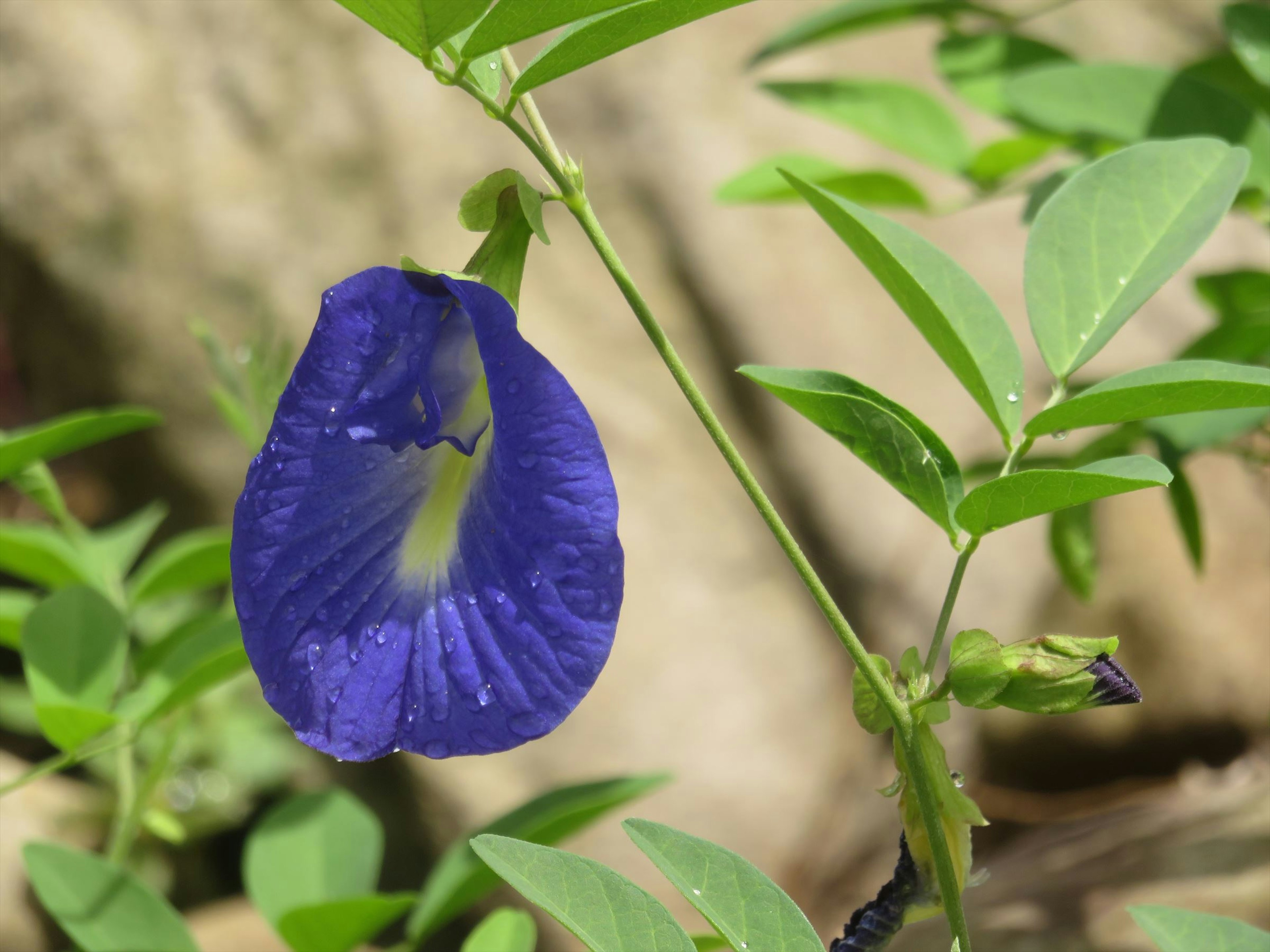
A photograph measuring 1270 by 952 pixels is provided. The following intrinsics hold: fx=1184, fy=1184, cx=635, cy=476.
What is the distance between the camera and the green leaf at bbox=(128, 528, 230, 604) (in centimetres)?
101

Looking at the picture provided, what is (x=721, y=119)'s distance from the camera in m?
2.29

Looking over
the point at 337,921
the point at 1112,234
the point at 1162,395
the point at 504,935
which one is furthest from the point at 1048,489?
the point at 337,921

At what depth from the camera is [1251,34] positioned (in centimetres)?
100

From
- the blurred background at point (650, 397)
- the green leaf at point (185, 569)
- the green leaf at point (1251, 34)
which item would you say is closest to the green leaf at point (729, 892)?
the green leaf at point (185, 569)

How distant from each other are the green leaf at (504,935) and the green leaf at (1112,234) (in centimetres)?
49

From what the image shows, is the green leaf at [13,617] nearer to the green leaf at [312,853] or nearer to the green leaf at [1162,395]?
the green leaf at [312,853]

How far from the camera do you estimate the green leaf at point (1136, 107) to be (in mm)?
999

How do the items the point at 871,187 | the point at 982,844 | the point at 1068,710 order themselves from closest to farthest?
the point at 1068,710, the point at 871,187, the point at 982,844

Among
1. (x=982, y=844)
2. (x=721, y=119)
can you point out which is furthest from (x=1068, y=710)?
(x=721, y=119)

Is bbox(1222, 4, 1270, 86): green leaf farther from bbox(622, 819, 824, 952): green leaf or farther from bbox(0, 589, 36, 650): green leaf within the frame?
bbox(0, 589, 36, 650): green leaf

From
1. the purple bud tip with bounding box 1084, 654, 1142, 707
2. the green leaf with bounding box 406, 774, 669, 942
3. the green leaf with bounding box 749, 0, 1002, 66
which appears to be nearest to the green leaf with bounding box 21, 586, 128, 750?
the green leaf with bounding box 406, 774, 669, 942

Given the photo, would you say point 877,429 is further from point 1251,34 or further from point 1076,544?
point 1251,34

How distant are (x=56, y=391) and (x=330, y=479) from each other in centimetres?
195

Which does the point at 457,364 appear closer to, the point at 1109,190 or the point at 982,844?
the point at 1109,190
